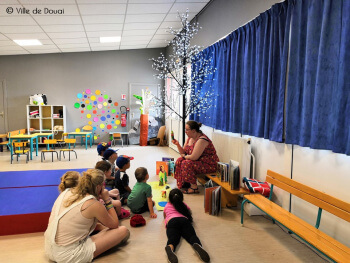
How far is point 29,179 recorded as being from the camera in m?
3.64

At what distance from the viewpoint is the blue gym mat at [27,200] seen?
102 inches

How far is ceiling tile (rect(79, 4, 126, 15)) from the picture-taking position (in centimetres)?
455

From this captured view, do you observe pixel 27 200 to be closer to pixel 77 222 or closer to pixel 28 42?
pixel 77 222

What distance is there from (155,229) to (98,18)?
4.37m

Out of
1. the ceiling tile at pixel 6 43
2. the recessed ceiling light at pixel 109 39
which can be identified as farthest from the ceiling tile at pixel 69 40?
the ceiling tile at pixel 6 43

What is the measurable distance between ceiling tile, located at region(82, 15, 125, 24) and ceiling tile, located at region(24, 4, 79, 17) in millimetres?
375

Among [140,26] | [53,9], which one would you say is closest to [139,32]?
[140,26]

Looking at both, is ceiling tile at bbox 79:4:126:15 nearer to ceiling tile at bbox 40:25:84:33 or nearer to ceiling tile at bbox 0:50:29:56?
ceiling tile at bbox 40:25:84:33

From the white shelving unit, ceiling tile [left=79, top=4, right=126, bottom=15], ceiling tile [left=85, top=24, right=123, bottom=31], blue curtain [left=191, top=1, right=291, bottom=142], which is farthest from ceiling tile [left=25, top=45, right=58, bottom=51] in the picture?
blue curtain [left=191, top=1, right=291, bottom=142]

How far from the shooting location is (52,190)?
317 cm

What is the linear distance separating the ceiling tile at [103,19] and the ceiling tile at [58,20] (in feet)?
0.57

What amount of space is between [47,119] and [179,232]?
7.36 m

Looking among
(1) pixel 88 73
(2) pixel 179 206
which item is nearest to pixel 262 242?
(2) pixel 179 206

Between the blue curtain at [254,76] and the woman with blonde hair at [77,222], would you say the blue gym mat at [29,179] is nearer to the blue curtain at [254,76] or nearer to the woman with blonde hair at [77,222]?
the woman with blonde hair at [77,222]
